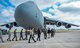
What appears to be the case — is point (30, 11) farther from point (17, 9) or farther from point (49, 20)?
point (49, 20)

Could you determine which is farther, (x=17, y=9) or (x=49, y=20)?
(x=49, y=20)

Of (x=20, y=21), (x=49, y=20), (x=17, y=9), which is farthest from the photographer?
(x=49, y=20)

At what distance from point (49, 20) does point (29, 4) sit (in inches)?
599

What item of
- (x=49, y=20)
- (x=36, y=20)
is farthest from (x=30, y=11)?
(x=49, y=20)

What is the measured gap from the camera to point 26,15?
28.6 m

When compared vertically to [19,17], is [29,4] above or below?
above

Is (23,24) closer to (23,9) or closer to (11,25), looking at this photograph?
(23,9)

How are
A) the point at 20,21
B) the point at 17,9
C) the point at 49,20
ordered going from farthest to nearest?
the point at 49,20 → the point at 20,21 → the point at 17,9

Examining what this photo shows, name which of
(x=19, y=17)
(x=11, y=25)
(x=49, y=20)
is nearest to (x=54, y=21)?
(x=49, y=20)

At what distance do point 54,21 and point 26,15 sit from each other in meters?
17.6

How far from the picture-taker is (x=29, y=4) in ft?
96.0

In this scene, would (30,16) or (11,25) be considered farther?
(11,25)

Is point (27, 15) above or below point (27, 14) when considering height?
below

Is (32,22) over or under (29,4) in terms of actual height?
under
